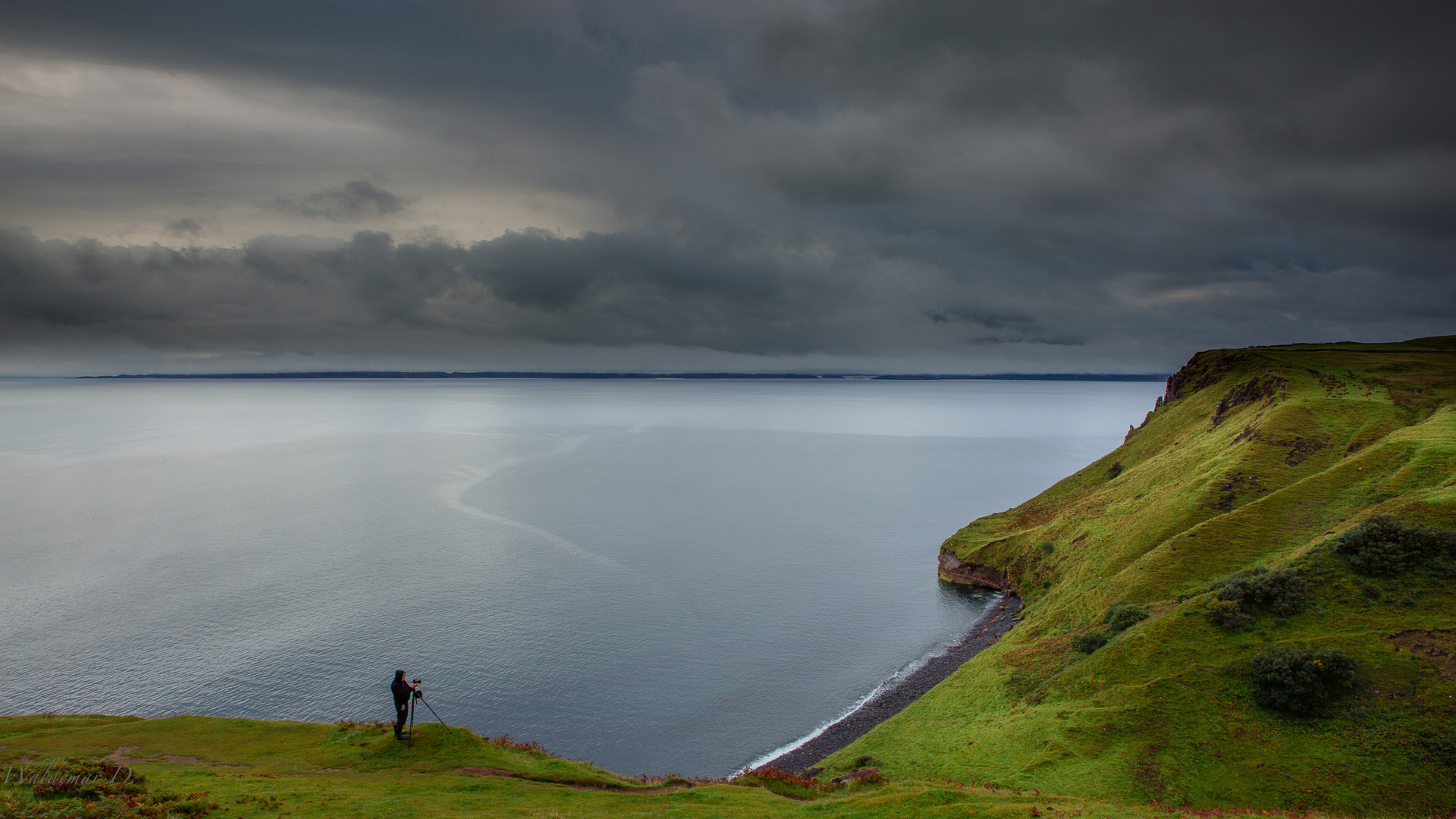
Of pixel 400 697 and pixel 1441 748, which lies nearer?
pixel 1441 748

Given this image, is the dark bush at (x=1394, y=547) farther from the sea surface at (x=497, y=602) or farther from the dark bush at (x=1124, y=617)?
the sea surface at (x=497, y=602)

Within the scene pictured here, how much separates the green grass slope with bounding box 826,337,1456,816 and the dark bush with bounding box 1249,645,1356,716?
0.53 meters

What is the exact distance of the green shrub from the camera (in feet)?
130

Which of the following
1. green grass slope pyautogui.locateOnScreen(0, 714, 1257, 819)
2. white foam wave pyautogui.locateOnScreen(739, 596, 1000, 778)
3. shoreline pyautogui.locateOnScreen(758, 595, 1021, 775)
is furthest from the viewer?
white foam wave pyautogui.locateOnScreen(739, 596, 1000, 778)

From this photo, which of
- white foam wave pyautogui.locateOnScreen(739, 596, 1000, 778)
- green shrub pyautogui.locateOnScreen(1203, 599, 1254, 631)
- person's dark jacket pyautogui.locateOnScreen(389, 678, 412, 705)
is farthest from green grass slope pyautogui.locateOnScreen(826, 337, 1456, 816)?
person's dark jacket pyautogui.locateOnScreen(389, 678, 412, 705)

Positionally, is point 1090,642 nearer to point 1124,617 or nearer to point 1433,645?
point 1124,617

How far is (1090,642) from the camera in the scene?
1784 inches

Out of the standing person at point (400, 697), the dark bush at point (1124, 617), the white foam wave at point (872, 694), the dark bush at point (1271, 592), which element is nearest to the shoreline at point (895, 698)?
the white foam wave at point (872, 694)

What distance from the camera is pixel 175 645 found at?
60625 mm

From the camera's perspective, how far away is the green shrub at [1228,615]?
39531 millimetres

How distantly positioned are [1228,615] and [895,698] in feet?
76.6

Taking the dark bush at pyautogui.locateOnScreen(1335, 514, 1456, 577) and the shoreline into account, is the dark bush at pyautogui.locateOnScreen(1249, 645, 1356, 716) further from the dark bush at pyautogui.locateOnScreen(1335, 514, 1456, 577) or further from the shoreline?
the shoreline

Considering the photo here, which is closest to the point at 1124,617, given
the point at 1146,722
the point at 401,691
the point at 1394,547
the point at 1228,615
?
the point at 1228,615

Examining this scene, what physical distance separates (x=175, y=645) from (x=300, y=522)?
52.8m
